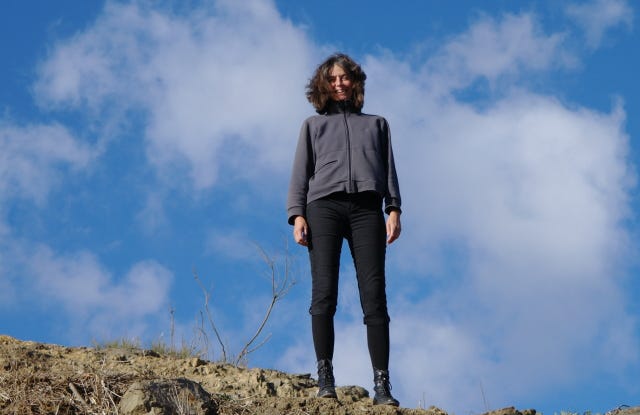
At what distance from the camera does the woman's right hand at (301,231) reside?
612 centimetres

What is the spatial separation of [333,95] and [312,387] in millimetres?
2565

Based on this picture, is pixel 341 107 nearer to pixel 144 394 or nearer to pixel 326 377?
pixel 326 377

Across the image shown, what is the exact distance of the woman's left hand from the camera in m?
6.19

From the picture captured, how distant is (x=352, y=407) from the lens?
581cm

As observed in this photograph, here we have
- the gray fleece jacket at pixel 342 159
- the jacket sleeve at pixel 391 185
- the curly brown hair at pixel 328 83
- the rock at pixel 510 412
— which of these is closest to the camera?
the gray fleece jacket at pixel 342 159

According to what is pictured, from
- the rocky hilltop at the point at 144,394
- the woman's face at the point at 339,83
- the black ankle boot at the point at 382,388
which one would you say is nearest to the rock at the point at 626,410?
the rocky hilltop at the point at 144,394

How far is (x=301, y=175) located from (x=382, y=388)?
1653mm

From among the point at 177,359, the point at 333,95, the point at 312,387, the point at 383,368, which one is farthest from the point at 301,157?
the point at 177,359

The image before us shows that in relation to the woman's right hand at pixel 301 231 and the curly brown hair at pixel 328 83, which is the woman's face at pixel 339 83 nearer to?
the curly brown hair at pixel 328 83

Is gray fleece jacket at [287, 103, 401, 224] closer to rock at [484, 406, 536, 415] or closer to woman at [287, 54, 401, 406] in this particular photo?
woman at [287, 54, 401, 406]

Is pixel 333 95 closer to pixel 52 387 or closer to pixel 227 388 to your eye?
pixel 227 388

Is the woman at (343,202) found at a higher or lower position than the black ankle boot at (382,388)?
higher

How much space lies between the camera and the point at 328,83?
21.3 feet

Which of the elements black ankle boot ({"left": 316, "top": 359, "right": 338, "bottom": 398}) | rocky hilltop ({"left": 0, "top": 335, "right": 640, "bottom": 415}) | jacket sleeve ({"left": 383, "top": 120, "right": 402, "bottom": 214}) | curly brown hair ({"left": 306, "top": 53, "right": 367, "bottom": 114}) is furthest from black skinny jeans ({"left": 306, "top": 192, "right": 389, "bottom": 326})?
curly brown hair ({"left": 306, "top": 53, "right": 367, "bottom": 114})
